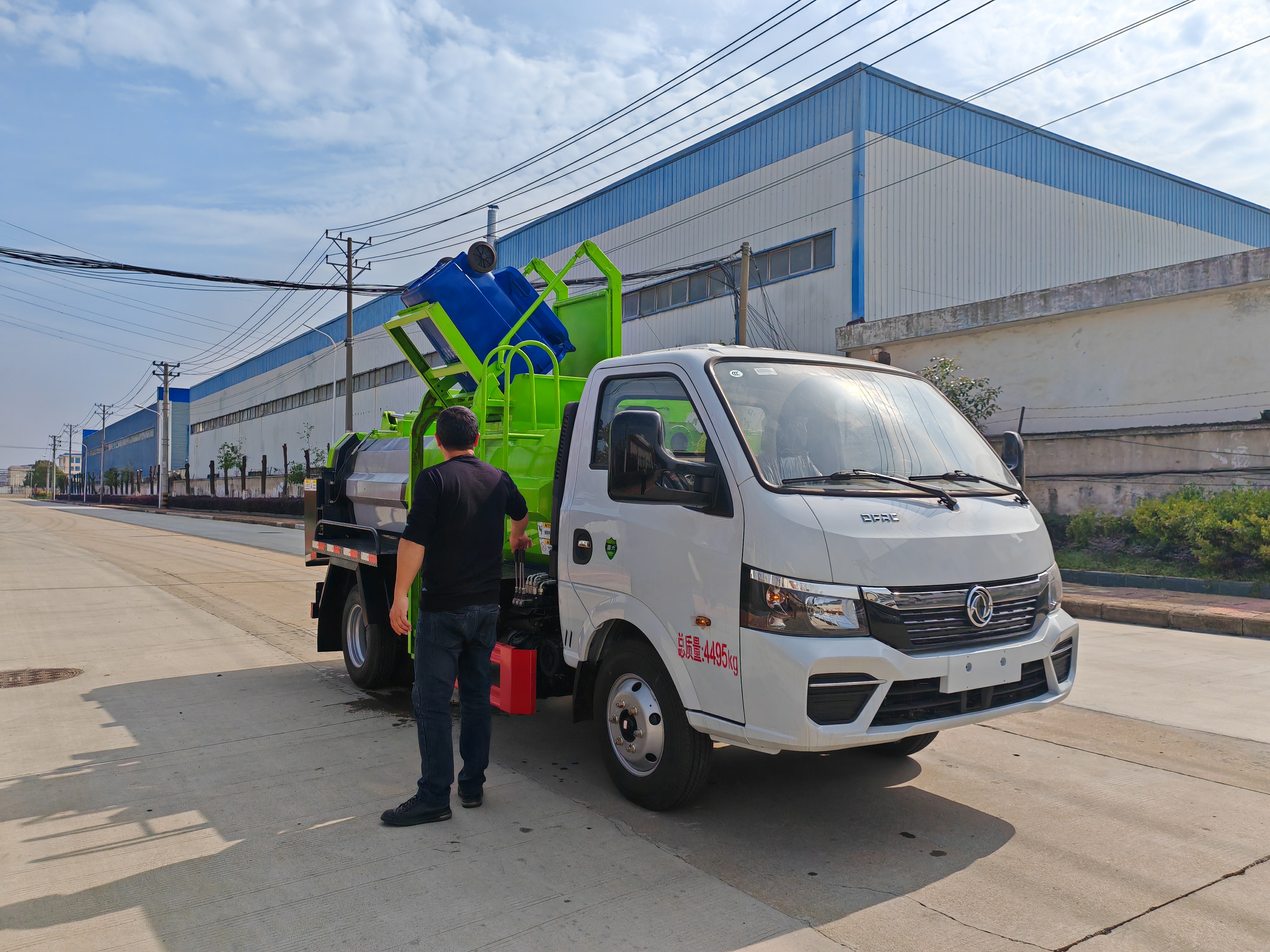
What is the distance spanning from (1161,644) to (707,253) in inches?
762

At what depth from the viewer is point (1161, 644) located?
9.40 m

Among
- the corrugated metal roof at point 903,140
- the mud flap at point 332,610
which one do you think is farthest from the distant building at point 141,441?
the mud flap at point 332,610

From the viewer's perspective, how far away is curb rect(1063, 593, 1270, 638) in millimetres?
10047

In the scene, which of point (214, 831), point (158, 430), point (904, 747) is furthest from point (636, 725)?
point (158, 430)

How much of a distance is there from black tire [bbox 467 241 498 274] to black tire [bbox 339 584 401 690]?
8.44ft

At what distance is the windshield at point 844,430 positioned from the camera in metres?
4.04

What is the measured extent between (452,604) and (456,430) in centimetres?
83

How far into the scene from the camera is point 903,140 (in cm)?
2344

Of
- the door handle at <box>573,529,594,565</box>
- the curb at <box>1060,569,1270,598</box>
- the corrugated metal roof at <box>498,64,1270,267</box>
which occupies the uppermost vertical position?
the corrugated metal roof at <box>498,64,1270,267</box>

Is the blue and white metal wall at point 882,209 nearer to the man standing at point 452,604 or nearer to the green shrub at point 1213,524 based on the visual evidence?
the green shrub at point 1213,524

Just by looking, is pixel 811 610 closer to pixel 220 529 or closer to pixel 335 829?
pixel 335 829

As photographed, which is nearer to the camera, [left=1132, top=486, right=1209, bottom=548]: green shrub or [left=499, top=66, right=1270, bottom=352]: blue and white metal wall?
[left=1132, top=486, right=1209, bottom=548]: green shrub

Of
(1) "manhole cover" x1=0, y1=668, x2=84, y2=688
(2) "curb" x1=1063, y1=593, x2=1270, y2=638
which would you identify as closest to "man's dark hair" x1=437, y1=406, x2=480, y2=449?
(1) "manhole cover" x1=0, y1=668, x2=84, y2=688

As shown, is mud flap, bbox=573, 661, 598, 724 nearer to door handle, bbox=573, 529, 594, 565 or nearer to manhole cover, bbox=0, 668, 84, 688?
door handle, bbox=573, 529, 594, 565
